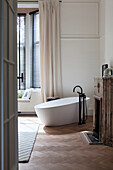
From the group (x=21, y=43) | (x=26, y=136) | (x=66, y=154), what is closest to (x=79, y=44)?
(x=21, y=43)

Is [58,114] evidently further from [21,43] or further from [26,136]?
[21,43]

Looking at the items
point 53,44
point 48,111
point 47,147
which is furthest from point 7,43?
point 53,44

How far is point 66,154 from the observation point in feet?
10.6

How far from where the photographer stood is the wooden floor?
9.11 feet

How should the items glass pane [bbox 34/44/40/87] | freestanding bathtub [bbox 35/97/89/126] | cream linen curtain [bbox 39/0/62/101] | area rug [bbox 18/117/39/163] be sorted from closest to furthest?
1. area rug [bbox 18/117/39/163]
2. freestanding bathtub [bbox 35/97/89/126]
3. cream linen curtain [bbox 39/0/62/101]
4. glass pane [bbox 34/44/40/87]

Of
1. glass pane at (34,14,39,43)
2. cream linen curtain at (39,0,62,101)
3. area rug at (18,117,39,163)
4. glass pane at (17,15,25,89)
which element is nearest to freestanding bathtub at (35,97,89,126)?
area rug at (18,117,39,163)

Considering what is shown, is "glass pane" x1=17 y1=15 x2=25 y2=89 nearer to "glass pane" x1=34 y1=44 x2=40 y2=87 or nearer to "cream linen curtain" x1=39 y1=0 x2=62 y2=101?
"glass pane" x1=34 y1=44 x2=40 y2=87

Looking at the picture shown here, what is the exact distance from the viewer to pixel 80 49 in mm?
6699

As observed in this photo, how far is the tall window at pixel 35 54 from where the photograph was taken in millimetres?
7141

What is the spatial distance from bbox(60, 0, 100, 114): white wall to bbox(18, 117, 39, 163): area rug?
1503 mm

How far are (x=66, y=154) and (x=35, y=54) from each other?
174 inches

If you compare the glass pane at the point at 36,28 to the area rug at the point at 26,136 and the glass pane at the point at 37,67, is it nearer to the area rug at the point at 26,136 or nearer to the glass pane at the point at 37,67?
the glass pane at the point at 37,67

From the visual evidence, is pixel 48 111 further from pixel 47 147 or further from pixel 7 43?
pixel 7 43

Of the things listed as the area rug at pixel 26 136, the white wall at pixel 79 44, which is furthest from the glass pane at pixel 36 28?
the area rug at pixel 26 136
